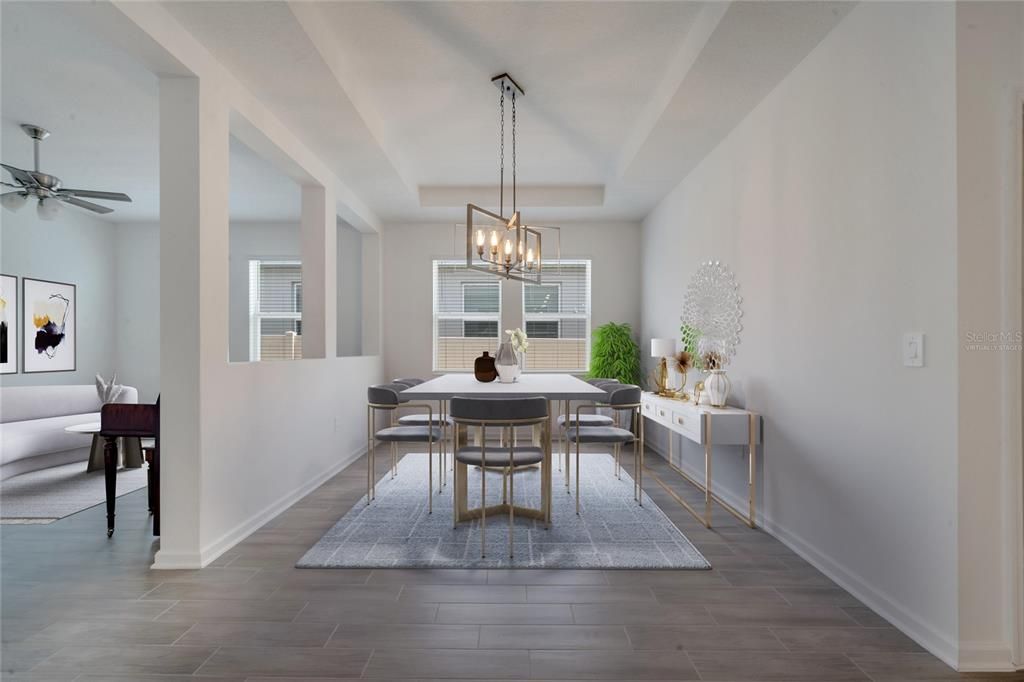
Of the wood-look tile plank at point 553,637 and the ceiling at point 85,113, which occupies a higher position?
the ceiling at point 85,113

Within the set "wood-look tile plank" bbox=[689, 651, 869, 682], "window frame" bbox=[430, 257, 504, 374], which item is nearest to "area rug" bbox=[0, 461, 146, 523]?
"window frame" bbox=[430, 257, 504, 374]

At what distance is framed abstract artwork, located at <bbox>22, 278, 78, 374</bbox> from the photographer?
226 inches

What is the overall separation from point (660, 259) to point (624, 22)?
3.26 metres

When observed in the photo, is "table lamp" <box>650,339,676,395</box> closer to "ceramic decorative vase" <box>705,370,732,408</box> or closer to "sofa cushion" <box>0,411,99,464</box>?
"ceramic decorative vase" <box>705,370,732,408</box>

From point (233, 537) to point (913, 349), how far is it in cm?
353

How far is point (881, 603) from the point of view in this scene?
89.4 inches

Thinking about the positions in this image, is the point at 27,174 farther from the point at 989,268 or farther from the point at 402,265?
the point at 989,268

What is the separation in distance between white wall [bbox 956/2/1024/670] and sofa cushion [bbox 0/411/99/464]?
6281 millimetres

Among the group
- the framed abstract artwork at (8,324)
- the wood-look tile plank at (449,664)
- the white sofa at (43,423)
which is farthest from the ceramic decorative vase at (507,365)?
the framed abstract artwork at (8,324)

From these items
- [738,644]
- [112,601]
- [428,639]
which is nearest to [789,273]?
[738,644]

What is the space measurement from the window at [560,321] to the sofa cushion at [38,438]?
4.88 meters

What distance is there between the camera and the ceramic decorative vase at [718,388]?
3666 mm

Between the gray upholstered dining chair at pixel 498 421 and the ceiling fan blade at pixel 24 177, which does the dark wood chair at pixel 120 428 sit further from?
the ceiling fan blade at pixel 24 177

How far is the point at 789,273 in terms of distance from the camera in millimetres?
3078
